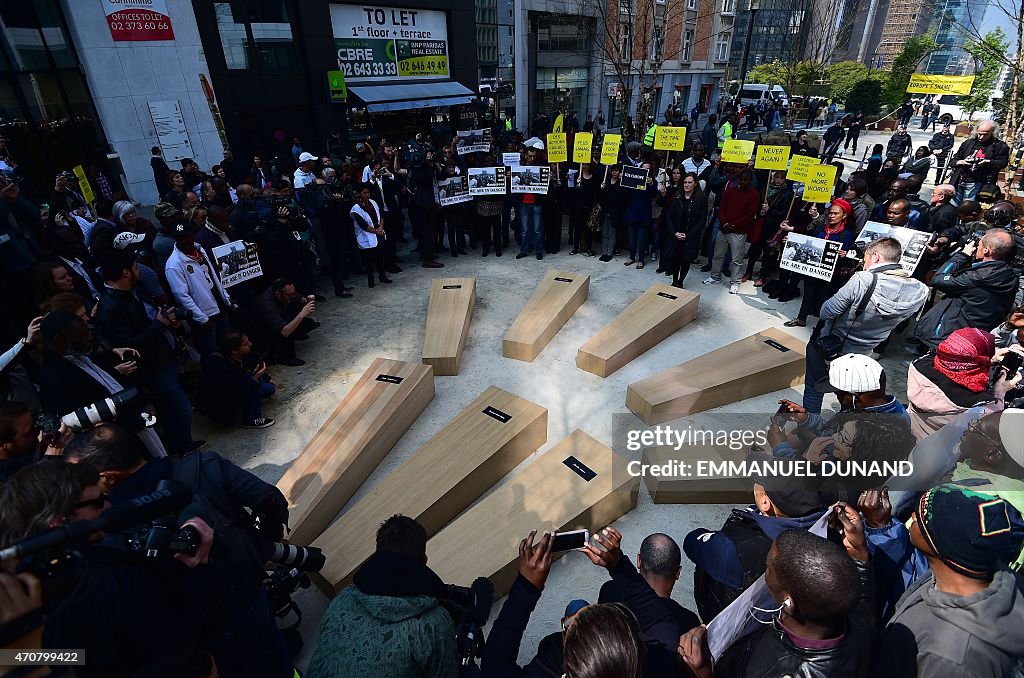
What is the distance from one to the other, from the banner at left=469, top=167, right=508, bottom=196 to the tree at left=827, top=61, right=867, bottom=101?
2715cm

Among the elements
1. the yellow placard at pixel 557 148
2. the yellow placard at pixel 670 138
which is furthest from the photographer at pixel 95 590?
the yellow placard at pixel 670 138

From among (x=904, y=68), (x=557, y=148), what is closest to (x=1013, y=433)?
(x=557, y=148)

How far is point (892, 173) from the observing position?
8.53 meters

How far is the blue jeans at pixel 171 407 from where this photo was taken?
4.26 metres

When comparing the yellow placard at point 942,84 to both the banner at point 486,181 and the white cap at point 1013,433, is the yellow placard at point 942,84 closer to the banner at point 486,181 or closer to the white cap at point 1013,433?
the banner at point 486,181

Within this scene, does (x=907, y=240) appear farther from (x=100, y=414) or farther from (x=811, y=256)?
(x=100, y=414)

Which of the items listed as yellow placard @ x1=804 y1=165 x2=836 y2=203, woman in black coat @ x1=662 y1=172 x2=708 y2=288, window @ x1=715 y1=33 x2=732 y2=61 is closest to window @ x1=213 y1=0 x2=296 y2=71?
woman in black coat @ x1=662 y1=172 x2=708 y2=288

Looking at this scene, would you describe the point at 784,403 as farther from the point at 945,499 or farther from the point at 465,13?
the point at 465,13

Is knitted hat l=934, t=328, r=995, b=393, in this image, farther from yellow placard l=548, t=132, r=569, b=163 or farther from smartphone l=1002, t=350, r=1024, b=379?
yellow placard l=548, t=132, r=569, b=163

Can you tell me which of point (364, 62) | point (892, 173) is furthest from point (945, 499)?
point (364, 62)

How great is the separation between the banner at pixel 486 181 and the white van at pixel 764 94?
80.7 ft

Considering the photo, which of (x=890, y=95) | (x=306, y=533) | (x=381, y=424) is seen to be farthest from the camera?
(x=890, y=95)

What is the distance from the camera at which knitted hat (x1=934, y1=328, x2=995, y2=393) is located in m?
3.01

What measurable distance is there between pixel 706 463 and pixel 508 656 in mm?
2935
